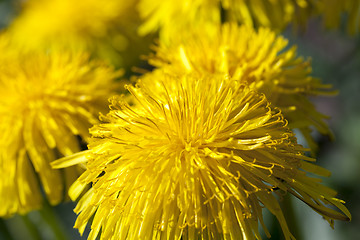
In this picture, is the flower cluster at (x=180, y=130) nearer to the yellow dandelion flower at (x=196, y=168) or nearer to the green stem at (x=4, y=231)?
the yellow dandelion flower at (x=196, y=168)

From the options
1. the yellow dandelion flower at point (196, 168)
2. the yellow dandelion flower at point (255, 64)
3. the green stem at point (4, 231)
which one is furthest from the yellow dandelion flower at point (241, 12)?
the green stem at point (4, 231)

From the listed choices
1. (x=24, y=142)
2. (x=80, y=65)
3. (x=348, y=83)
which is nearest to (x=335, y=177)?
(x=348, y=83)

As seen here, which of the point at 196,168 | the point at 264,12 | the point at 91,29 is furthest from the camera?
the point at 91,29

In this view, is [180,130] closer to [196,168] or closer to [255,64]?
[196,168]

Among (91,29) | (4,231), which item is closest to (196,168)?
(4,231)

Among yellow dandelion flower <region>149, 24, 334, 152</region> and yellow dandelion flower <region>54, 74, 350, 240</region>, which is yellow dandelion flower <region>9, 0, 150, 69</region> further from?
yellow dandelion flower <region>54, 74, 350, 240</region>

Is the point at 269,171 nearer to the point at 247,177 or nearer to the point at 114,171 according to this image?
the point at 247,177
